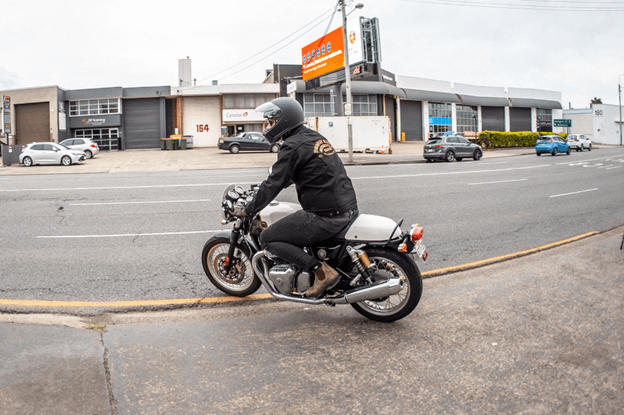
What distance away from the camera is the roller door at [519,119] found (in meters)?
65.4

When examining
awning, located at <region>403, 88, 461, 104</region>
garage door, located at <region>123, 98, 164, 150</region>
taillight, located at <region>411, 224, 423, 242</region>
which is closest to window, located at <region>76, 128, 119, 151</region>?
garage door, located at <region>123, 98, 164, 150</region>

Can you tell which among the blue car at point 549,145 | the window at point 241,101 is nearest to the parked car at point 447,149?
the blue car at point 549,145

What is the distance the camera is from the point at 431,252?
7.14m

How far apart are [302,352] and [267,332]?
52 cm

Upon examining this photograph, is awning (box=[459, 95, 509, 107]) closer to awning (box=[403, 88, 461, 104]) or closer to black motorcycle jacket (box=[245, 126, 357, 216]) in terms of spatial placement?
awning (box=[403, 88, 461, 104])

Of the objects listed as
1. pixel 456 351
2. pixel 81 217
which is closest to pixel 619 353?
pixel 456 351

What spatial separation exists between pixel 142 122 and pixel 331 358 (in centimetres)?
5310

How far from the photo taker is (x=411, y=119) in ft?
185

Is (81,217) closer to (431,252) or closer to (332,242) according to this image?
(431,252)

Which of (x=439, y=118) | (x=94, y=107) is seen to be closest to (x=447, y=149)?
(x=439, y=118)

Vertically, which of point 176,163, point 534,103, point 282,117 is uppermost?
point 534,103

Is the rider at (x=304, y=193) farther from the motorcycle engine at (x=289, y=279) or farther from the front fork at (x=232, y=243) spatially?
the front fork at (x=232, y=243)

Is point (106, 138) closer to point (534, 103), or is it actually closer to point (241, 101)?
point (241, 101)

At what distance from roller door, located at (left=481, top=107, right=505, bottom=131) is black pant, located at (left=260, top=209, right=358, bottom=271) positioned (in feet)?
208
